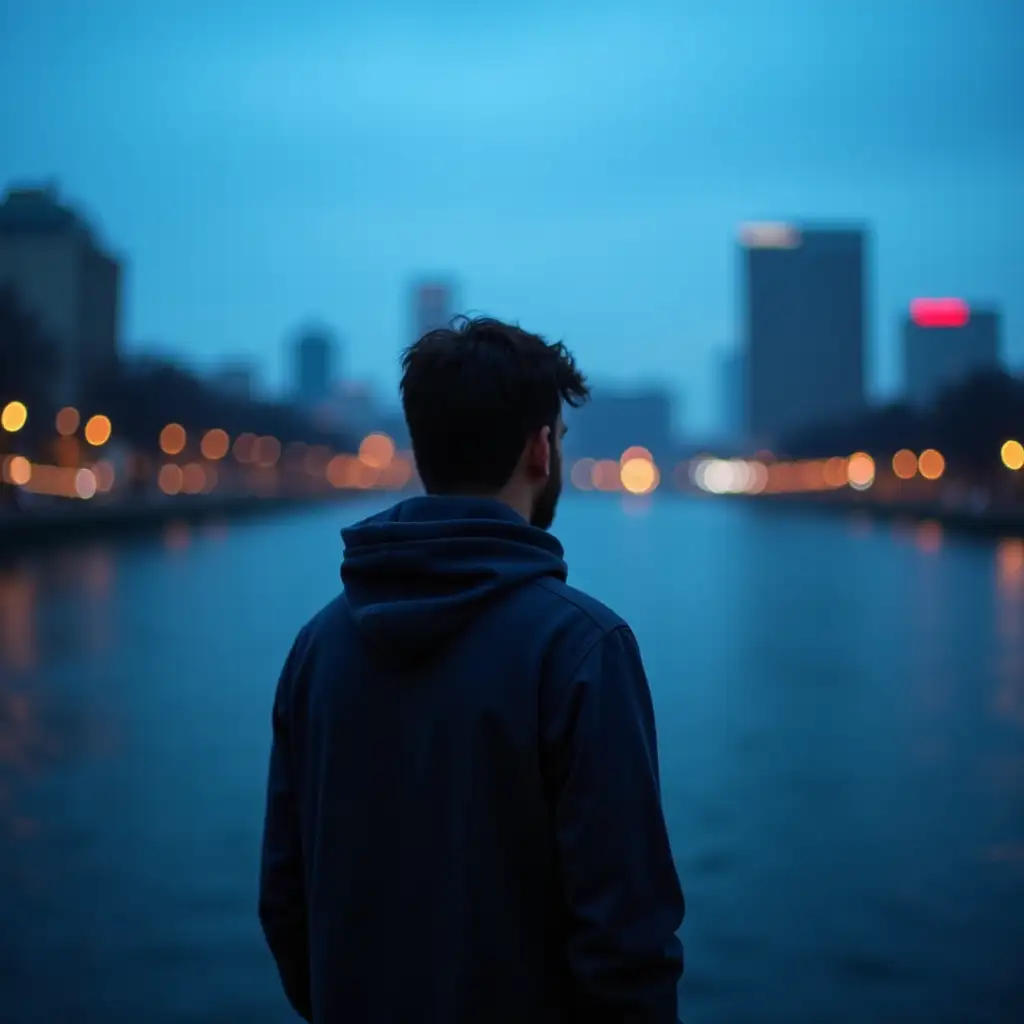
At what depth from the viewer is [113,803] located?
Answer: 727cm

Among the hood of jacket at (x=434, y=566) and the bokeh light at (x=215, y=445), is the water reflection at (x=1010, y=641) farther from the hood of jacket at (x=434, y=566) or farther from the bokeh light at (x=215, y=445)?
the bokeh light at (x=215, y=445)

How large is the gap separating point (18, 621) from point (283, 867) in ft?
52.5

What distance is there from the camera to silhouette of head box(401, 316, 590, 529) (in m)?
1.82

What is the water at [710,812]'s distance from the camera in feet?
15.7

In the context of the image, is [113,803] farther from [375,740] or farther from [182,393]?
[182,393]

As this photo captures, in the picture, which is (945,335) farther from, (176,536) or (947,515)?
(176,536)

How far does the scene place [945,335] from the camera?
162875 mm

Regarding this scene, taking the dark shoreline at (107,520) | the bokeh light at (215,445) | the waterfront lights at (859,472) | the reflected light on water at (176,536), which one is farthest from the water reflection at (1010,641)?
the waterfront lights at (859,472)

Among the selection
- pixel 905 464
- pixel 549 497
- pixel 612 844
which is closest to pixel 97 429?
pixel 905 464

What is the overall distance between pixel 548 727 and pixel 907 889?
4641 mm

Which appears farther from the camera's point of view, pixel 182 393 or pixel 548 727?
pixel 182 393

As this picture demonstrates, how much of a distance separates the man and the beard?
45 mm

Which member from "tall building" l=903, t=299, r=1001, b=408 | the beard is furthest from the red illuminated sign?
the beard

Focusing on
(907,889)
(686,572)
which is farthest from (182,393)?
(907,889)
